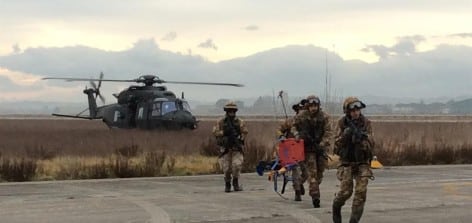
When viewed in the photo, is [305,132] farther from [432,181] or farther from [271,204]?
[432,181]

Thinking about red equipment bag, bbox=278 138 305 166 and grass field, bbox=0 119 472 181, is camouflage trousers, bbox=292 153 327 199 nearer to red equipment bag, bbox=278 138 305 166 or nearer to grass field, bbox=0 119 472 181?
red equipment bag, bbox=278 138 305 166

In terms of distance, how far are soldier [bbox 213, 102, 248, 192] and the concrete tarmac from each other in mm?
462

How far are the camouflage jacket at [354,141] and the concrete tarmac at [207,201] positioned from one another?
4.49 ft

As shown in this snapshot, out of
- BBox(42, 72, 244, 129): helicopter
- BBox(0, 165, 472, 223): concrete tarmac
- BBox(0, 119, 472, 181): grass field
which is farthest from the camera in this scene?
BBox(42, 72, 244, 129): helicopter

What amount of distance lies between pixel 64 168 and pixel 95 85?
2800 centimetres

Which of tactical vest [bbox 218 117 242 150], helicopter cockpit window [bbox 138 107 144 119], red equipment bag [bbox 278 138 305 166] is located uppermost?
helicopter cockpit window [bbox 138 107 144 119]

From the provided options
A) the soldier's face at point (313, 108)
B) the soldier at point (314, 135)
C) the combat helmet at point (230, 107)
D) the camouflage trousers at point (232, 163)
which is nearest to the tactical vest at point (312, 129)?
the soldier at point (314, 135)

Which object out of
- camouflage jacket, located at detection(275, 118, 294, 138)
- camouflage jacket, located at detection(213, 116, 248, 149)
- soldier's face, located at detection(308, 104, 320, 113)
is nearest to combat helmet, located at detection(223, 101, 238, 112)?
camouflage jacket, located at detection(213, 116, 248, 149)

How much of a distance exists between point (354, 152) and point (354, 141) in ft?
0.46

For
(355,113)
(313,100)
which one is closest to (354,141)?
(355,113)

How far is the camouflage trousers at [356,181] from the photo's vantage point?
26.9 ft

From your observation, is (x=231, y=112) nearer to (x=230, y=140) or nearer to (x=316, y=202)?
(x=230, y=140)

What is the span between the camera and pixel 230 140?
12742 mm

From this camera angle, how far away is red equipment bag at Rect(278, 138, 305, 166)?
420 inches
